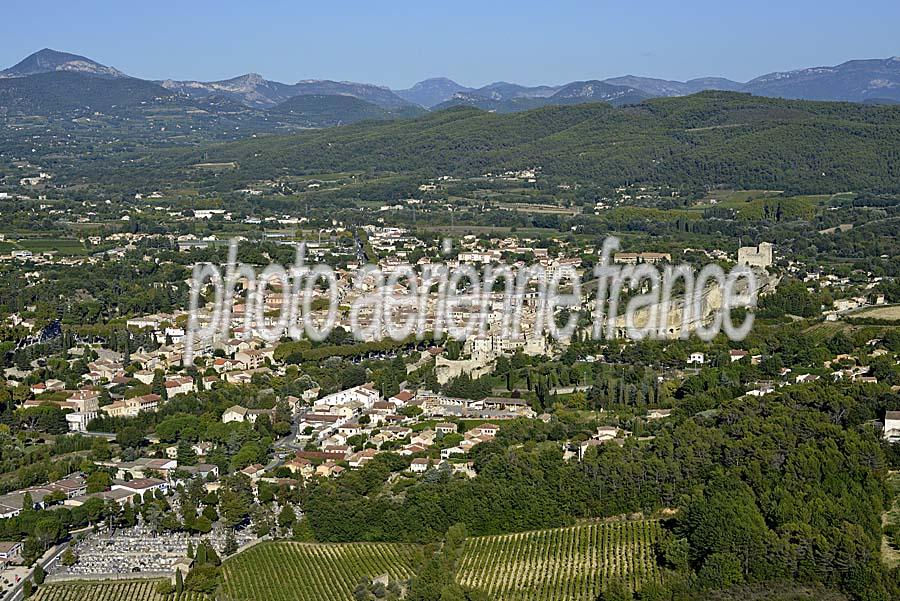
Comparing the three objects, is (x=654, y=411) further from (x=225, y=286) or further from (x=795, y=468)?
(x=225, y=286)

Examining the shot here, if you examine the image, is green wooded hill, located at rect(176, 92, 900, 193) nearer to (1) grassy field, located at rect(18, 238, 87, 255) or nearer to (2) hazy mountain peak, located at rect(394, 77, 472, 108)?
(1) grassy field, located at rect(18, 238, 87, 255)

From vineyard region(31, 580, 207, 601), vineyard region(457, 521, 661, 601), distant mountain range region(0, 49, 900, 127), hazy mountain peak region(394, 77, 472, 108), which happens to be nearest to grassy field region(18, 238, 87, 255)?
vineyard region(31, 580, 207, 601)

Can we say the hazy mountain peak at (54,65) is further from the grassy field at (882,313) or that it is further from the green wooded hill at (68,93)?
the grassy field at (882,313)

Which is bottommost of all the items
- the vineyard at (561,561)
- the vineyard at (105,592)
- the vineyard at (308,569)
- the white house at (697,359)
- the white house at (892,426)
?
the vineyard at (105,592)

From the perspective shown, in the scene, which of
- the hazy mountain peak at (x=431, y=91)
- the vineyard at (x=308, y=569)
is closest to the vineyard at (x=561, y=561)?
the vineyard at (x=308, y=569)

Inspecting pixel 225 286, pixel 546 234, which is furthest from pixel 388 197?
pixel 225 286

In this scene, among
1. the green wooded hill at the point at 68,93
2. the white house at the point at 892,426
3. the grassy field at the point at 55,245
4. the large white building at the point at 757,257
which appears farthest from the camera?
the green wooded hill at the point at 68,93
